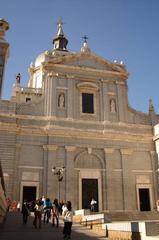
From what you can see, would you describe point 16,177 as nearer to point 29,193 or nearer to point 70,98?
point 29,193

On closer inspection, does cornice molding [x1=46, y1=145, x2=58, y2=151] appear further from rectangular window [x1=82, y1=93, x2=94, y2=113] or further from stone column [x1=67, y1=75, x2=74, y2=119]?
rectangular window [x1=82, y1=93, x2=94, y2=113]

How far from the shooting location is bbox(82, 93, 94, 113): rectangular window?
1004 inches

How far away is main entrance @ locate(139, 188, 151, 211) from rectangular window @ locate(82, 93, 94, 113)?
7365 mm

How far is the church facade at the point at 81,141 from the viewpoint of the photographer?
2233 centimetres

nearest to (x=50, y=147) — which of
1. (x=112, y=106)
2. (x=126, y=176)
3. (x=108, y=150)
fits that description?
(x=108, y=150)

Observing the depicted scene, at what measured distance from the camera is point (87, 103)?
2573cm

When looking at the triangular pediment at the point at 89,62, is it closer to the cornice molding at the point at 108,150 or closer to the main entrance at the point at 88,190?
the cornice molding at the point at 108,150

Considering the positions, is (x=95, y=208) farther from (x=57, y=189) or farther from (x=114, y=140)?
(x=114, y=140)

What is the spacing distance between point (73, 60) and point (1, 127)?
28.5ft

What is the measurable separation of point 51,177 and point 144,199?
287 inches

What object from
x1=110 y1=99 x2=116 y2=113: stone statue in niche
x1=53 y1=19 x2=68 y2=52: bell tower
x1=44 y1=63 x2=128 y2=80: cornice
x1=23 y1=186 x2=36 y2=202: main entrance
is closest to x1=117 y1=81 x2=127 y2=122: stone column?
x1=110 y1=99 x2=116 y2=113: stone statue in niche

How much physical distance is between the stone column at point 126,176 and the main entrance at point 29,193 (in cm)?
655

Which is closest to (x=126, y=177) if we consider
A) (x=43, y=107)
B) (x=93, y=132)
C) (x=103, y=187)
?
(x=103, y=187)

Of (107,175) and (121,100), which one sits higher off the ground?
(121,100)
